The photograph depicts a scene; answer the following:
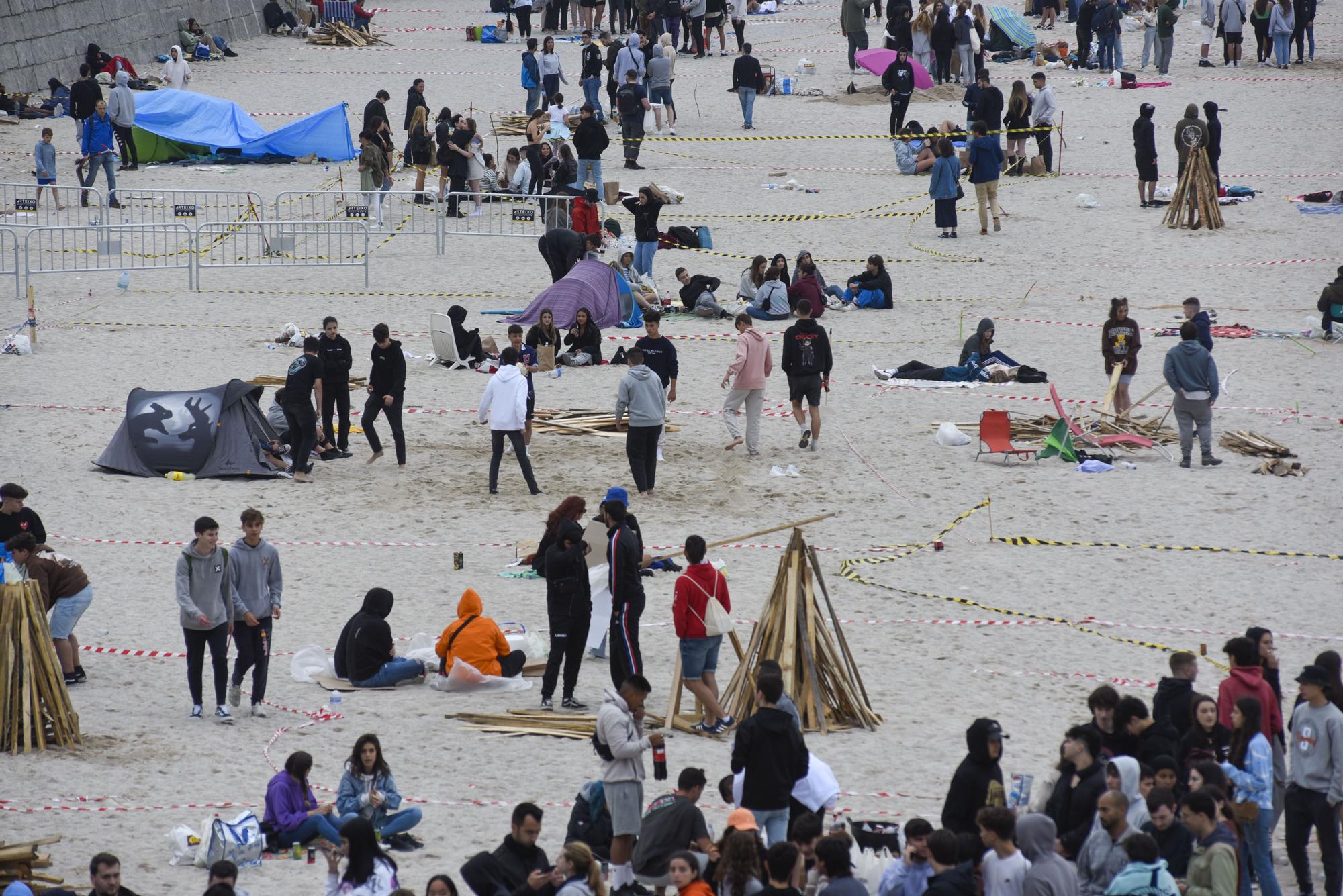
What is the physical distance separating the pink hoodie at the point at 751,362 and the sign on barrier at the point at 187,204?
10.7 m

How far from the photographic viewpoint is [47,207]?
25.7 meters

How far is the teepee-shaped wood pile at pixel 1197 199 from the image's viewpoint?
2555 cm

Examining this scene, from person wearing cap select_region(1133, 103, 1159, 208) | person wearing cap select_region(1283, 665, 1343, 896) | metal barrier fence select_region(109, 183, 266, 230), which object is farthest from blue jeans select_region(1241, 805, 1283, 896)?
person wearing cap select_region(1133, 103, 1159, 208)

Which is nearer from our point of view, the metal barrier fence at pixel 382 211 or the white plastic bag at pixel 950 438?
the white plastic bag at pixel 950 438

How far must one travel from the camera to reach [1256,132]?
3125 cm

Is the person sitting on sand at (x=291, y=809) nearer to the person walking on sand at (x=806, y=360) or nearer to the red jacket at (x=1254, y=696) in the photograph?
the red jacket at (x=1254, y=696)

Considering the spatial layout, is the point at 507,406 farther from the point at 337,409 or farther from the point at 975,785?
the point at 975,785

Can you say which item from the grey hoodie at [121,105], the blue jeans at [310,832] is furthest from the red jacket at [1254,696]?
the grey hoodie at [121,105]

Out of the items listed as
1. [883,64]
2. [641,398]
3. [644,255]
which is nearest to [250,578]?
[641,398]

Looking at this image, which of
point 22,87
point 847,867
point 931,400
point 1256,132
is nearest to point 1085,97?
point 1256,132

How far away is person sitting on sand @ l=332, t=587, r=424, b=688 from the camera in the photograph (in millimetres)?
11203

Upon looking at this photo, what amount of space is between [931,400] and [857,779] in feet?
30.1

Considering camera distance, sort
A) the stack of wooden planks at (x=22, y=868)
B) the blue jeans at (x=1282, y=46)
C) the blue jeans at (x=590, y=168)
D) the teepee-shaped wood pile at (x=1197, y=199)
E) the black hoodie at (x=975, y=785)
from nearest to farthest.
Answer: the black hoodie at (x=975, y=785), the stack of wooden planks at (x=22, y=868), the teepee-shaped wood pile at (x=1197, y=199), the blue jeans at (x=590, y=168), the blue jeans at (x=1282, y=46)

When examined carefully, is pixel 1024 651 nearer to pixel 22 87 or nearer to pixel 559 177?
pixel 559 177
